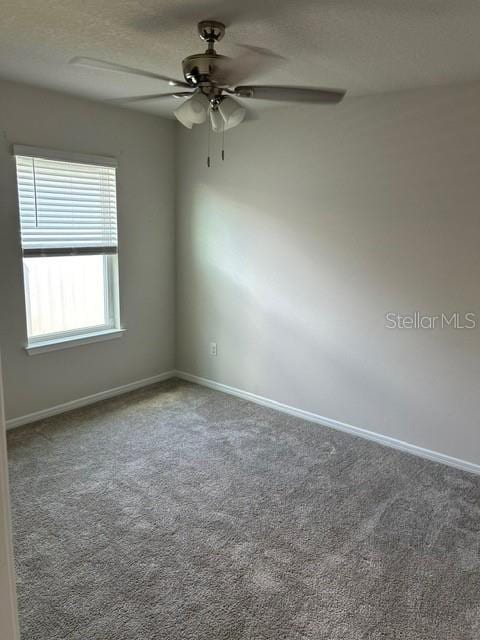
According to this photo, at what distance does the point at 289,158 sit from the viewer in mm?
3580

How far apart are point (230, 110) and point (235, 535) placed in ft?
6.79

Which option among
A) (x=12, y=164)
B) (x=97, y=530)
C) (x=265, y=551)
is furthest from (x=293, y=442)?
(x=12, y=164)

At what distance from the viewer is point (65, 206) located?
3.56m

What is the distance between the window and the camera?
11.0 ft

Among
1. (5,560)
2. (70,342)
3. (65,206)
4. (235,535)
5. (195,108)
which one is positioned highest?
(195,108)

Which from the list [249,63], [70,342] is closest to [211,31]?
[249,63]

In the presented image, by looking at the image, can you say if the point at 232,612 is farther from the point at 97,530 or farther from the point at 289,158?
the point at 289,158

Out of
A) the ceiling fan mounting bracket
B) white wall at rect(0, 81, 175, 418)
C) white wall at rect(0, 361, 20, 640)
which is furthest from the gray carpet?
the ceiling fan mounting bracket

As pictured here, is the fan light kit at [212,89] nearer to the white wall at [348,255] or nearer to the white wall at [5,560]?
the white wall at [348,255]

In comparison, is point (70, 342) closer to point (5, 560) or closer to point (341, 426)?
point (341, 426)

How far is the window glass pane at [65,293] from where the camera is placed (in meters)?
3.52

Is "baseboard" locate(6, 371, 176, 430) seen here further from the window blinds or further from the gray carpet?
the window blinds

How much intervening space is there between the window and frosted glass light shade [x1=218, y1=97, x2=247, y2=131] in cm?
174

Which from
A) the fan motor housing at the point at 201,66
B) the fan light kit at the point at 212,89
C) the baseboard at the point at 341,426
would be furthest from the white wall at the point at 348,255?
the fan motor housing at the point at 201,66
